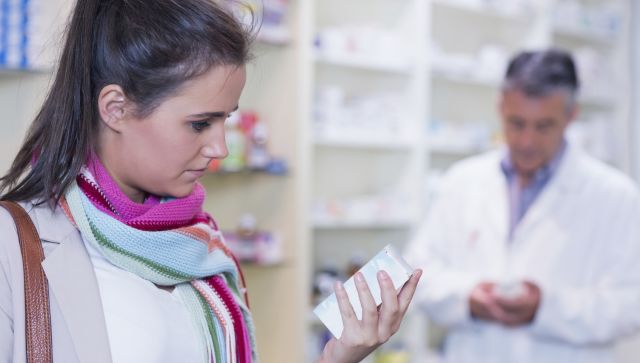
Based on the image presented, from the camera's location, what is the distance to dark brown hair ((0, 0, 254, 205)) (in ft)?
4.55

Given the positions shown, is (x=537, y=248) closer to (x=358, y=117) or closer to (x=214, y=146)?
(x=358, y=117)

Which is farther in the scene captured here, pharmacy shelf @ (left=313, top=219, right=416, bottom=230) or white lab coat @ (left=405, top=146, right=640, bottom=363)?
pharmacy shelf @ (left=313, top=219, right=416, bottom=230)

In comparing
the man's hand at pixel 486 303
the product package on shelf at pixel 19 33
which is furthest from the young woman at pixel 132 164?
the man's hand at pixel 486 303

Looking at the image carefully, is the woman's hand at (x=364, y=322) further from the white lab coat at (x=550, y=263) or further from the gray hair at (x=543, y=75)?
the gray hair at (x=543, y=75)

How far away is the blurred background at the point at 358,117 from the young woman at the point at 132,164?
0.75m

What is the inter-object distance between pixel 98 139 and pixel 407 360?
2.92 meters

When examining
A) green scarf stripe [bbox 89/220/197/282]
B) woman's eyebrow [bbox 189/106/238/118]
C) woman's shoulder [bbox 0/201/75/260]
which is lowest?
green scarf stripe [bbox 89/220/197/282]

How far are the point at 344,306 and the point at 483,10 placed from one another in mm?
3318

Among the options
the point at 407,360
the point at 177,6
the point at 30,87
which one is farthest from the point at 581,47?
the point at 177,6

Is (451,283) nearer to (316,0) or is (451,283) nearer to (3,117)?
(3,117)

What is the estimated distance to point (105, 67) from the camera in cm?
140

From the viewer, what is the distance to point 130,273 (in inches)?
56.1

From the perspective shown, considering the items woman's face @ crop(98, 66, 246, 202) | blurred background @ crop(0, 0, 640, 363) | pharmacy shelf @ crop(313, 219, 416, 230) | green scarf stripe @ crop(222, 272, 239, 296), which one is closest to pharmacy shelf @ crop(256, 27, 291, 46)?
blurred background @ crop(0, 0, 640, 363)

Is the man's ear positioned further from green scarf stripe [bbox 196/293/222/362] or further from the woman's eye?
green scarf stripe [bbox 196/293/222/362]
